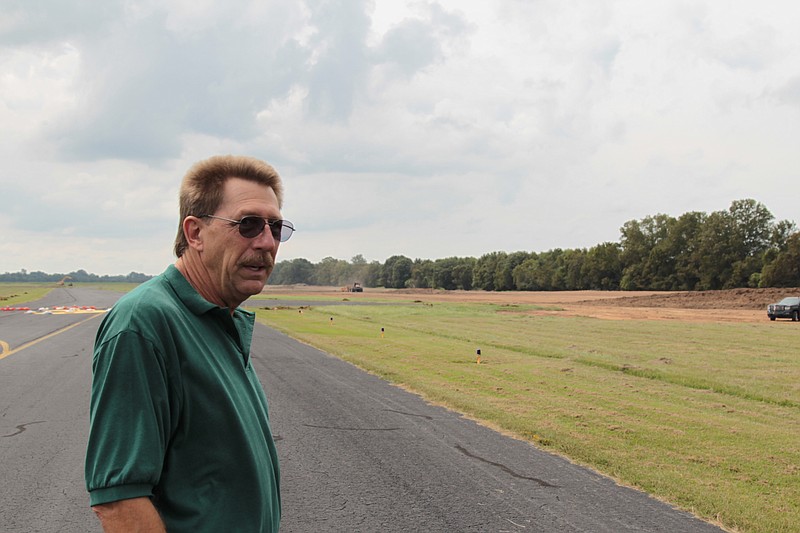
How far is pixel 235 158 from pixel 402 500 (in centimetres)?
453

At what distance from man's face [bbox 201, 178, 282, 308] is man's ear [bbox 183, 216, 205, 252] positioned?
0.02 metres

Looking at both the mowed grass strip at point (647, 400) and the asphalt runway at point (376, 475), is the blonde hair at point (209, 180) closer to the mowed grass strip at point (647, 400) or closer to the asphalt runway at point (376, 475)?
the asphalt runway at point (376, 475)

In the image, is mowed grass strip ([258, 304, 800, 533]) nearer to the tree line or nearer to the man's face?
the man's face

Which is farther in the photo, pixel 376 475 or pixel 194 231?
pixel 376 475

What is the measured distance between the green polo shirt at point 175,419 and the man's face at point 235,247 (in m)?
0.13

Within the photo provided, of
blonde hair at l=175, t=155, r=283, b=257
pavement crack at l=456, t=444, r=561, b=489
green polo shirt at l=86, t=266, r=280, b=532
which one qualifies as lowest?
pavement crack at l=456, t=444, r=561, b=489

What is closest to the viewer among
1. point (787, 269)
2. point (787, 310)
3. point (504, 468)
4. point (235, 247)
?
point (235, 247)

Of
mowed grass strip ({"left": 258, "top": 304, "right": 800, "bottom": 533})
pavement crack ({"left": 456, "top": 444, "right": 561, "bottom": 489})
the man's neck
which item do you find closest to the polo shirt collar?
the man's neck

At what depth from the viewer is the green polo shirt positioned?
1840mm

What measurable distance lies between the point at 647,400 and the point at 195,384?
42.0 feet

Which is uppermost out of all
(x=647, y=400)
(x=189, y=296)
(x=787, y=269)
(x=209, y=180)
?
(x=787, y=269)

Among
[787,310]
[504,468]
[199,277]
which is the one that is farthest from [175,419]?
[787,310]

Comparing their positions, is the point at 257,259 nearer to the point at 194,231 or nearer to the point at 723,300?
the point at 194,231

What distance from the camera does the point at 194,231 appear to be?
7.76ft
